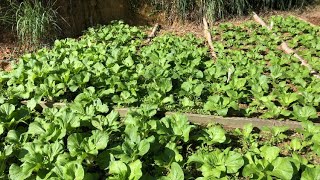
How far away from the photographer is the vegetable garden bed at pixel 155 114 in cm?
294

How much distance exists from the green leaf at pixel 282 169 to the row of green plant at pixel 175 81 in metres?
1.20

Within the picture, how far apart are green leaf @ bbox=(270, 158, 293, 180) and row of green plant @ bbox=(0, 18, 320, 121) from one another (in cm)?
120

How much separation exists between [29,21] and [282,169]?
588cm

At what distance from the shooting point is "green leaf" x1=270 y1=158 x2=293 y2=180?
108 inches

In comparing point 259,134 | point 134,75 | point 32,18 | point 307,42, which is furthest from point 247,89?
point 32,18

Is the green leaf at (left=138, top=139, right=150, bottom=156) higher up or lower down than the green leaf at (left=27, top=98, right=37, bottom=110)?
lower down

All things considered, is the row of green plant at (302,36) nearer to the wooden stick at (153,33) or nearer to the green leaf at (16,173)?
the wooden stick at (153,33)

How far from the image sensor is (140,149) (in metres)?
3.03

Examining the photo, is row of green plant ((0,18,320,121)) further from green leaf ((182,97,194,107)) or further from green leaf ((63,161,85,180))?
green leaf ((63,161,85,180))

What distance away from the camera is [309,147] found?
140 inches

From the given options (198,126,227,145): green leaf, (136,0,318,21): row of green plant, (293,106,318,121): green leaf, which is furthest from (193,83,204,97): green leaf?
(136,0,318,21): row of green plant

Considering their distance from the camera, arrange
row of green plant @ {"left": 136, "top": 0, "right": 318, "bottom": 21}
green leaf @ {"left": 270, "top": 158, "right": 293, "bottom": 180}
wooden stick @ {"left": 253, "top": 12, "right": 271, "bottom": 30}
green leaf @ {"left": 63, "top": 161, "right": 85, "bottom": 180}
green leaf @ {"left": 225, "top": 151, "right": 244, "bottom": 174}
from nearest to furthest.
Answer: green leaf @ {"left": 63, "top": 161, "right": 85, "bottom": 180}, green leaf @ {"left": 270, "top": 158, "right": 293, "bottom": 180}, green leaf @ {"left": 225, "top": 151, "right": 244, "bottom": 174}, wooden stick @ {"left": 253, "top": 12, "right": 271, "bottom": 30}, row of green plant @ {"left": 136, "top": 0, "right": 318, "bottom": 21}

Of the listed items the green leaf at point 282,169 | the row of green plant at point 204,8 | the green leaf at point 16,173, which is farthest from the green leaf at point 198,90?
the row of green plant at point 204,8

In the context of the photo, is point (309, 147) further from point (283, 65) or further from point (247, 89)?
point (283, 65)
